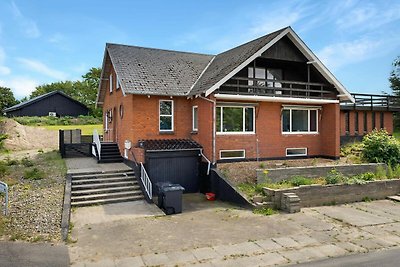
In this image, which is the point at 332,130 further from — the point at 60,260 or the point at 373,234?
the point at 60,260

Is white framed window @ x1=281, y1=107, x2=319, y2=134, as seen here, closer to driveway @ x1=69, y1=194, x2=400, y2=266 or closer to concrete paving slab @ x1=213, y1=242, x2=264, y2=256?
driveway @ x1=69, y1=194, x2=400, y2=266

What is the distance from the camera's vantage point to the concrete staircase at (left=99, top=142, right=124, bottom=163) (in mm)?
18592

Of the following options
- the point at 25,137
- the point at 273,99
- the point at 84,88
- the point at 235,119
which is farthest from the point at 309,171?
the point at 84,88

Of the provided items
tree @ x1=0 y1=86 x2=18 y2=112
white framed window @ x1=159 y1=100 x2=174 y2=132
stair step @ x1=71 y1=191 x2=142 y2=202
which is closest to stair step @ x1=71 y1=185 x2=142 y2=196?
stair step @ x1=71 y1=191 x2=142 y2=202

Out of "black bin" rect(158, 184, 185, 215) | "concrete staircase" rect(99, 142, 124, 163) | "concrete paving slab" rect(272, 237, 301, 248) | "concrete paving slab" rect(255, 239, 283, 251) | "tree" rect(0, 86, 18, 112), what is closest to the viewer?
"concrete paving slab" rect(255, 239, 283, 251)

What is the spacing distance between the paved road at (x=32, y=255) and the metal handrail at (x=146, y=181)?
5.16 m

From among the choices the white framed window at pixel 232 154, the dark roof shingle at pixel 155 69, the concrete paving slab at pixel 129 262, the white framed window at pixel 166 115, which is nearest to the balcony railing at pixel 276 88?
the dark roof shingle at pixel 155 69

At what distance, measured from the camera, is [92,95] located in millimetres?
62938

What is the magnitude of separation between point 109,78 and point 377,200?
18675mm

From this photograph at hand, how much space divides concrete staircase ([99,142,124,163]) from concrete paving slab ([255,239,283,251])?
476 inches

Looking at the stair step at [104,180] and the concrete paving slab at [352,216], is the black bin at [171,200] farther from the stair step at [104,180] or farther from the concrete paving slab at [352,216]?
the concrete paving slab at [352,216]

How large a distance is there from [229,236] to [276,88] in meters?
9.41

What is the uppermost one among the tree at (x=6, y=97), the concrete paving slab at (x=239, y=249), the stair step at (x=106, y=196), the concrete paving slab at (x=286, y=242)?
the tree at (x=6, y=97)

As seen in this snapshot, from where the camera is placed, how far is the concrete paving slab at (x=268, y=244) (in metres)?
8.15
